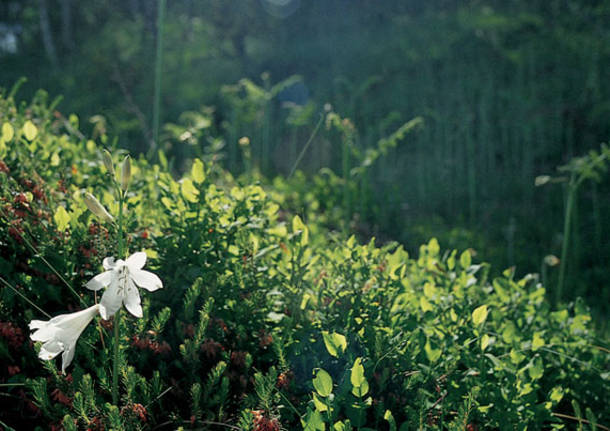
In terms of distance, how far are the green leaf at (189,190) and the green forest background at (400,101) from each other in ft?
3.45

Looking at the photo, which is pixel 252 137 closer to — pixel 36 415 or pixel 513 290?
pixel 513 290

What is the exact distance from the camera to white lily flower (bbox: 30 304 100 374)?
3.36 feet

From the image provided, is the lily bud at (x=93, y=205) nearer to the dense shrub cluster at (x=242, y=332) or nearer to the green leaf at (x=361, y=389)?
the dense shrub cluster at (x=242, y=332)

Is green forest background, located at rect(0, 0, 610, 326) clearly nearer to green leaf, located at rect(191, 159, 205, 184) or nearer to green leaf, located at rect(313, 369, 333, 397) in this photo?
green leaf, located at rect(191, 159, 205, 184)

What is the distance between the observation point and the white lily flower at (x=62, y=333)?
1.02 m

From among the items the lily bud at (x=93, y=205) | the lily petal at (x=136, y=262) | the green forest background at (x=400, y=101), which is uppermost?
the lily bud at (x=93, y=205)

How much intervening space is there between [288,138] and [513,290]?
197 inches

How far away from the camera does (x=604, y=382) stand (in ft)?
6.00

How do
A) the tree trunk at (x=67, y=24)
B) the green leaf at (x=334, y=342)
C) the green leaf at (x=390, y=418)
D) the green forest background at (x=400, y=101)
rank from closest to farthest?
the green leaf at (x=390, y=418)
the green leaf at (x=334, y=342)
the green forest background at (x=400, y=101)
the tree trunk at (x=67, y=24)

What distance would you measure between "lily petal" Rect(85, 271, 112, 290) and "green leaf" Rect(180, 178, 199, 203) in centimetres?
60

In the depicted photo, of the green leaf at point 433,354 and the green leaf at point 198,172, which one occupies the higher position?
the green leaf at point 198,172

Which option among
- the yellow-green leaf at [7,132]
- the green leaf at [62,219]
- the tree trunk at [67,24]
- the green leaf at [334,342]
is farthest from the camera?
the tree trunk at [67,24]

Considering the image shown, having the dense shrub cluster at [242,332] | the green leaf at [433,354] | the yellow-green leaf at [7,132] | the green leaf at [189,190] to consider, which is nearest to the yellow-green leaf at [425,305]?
the dense shrub cluster at [242,332]

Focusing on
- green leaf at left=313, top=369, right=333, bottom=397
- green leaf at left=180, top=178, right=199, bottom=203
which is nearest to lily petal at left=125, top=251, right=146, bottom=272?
green leaf at left=313, top=369, right=333, bottom=397
